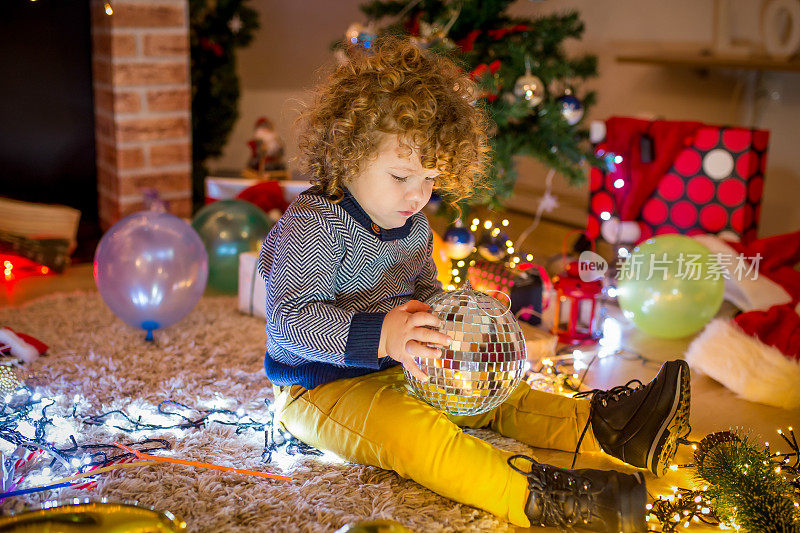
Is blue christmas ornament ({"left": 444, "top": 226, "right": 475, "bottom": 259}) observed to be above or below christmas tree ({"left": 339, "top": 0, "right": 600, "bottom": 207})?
below

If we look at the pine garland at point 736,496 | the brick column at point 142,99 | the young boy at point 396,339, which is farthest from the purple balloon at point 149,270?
the pine garland at point 736,496

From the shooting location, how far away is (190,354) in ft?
5.97

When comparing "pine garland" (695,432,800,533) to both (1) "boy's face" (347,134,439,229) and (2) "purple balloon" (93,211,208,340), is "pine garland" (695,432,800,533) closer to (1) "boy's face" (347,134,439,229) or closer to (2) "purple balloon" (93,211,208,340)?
(1) "boy's face" (347,134,439,229)

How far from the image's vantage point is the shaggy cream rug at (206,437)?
119 centimetres

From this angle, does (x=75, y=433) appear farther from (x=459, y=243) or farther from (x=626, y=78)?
(x=626, y=78)

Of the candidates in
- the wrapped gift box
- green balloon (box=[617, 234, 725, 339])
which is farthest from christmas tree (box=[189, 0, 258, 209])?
green balloon (box=[617, 234, 725, 339])

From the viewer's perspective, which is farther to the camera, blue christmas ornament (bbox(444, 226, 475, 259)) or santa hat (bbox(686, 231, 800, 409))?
blue christmas ornament (bbox(444, 226, 475, 259))

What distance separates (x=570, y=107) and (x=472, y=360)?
4.35ft

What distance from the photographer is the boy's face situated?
1321 mm

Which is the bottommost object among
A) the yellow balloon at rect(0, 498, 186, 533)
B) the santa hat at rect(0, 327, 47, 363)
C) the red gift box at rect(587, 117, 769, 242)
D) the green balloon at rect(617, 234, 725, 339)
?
the santa hat at rect(0, 327, 47, 363)

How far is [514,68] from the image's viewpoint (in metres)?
2.26

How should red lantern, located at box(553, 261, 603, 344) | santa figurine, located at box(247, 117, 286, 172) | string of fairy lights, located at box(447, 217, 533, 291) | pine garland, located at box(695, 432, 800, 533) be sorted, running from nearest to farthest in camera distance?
pine garland, located at box(695, 432, 800, 533) → string of fairy lights, located at box(447, 217, 533, 291) → red lantern, located at box(553, 261, 603, 344) → santa figurine, located at box(247, 117, 286, 172)

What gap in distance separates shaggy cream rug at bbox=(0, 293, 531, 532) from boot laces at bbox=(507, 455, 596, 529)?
0.07 metres

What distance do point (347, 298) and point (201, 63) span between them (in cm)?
197
